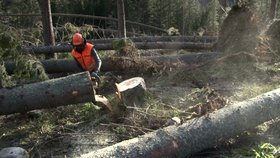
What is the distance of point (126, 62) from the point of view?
8.69m

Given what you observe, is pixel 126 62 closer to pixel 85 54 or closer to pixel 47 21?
pixel 85 54

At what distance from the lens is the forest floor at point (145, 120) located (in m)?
5.15

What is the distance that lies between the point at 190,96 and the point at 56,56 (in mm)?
5093

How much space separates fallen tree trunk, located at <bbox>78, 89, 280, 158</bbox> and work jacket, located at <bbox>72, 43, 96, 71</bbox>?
3.08 m

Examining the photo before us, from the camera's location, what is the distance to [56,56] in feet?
35.0

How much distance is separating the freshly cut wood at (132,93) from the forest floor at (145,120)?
158 mm

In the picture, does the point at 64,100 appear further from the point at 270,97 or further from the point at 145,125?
the point at 270,97

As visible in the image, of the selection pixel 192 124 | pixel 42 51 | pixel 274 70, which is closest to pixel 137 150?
pixel 192 124

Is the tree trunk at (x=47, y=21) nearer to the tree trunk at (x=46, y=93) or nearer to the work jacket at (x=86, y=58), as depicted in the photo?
the work jacket at (x=86, y=58)

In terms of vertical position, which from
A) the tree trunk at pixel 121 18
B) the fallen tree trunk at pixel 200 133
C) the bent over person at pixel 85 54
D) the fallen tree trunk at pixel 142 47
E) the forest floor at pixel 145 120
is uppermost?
the tree trunk at pixel 121 18

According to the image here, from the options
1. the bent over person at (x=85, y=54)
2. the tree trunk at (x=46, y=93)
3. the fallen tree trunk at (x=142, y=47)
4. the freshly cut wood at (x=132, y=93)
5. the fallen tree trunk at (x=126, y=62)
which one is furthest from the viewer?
the fallen tree trunk at (x=142, y=47)

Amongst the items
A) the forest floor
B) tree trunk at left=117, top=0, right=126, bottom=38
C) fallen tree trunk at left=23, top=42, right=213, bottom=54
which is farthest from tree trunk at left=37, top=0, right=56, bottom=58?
the forest floor

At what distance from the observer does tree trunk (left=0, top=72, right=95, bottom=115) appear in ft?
19.0

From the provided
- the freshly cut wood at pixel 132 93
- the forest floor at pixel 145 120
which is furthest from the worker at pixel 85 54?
the freshly cut wood at pixel 132 93
